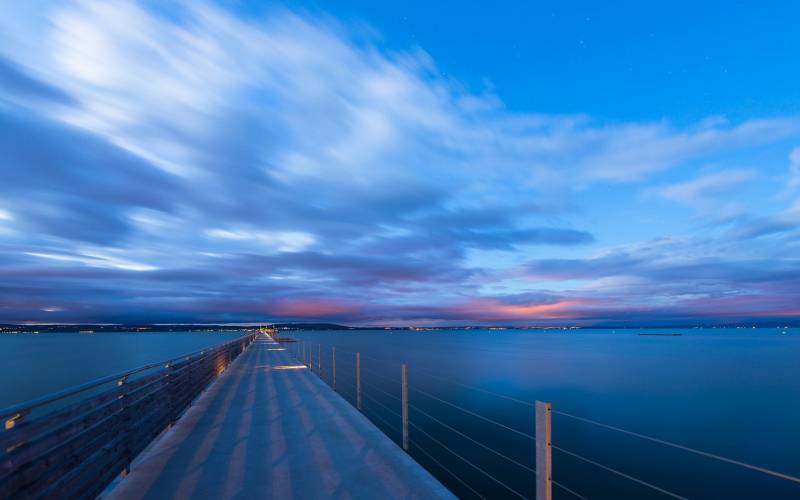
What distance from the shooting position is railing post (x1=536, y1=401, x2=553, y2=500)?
303 cm

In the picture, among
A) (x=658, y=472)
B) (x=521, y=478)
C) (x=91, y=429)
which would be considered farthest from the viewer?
(x=658, y=472)

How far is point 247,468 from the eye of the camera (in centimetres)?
434

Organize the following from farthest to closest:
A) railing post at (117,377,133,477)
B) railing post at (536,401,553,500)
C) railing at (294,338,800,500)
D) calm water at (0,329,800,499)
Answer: calm water at (0,329,800,499)
railing at (294,338,800,500)
railing post at (117,377,133,477)
railing post at (536,401,553,500)

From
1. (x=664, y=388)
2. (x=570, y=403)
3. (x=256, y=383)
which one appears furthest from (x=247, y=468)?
(x=664, y=388)

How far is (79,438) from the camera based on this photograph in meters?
3.23

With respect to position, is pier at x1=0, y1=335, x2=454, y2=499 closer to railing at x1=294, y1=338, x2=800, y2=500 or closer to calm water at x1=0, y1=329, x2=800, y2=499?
railing at x1=294, y1=338, x2=800, y2=500

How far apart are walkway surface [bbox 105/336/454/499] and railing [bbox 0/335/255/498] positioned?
33 cm

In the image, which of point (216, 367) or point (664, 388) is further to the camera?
point (664, 388)

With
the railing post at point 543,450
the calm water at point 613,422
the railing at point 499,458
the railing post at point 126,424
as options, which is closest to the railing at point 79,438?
the railing post at point 126,424

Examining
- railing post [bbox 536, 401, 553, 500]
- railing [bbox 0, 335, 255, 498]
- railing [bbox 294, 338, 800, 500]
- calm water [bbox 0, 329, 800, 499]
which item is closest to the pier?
railing [bbox 0, 335, 255, 498]

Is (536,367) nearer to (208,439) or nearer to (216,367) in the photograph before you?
(216,367)

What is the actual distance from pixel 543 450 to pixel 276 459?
2.88 meters

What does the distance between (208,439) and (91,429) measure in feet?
7.34

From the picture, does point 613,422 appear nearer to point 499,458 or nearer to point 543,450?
point 499,458
